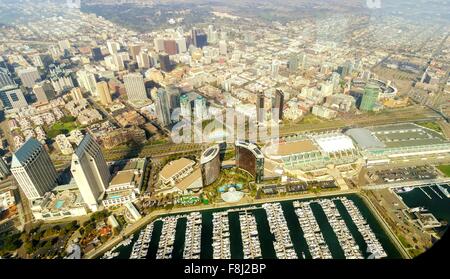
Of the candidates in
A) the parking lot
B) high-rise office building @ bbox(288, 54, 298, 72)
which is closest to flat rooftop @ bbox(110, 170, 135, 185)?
the parking lot

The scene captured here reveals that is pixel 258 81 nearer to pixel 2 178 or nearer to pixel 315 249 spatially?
pixel 315 249

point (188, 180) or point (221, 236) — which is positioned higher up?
point (188, 180)

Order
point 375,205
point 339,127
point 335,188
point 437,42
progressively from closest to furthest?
point 375,205 → point 335,188 → point 339,127 → point 437,42

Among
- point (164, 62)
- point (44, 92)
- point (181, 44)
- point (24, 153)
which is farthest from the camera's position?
point (181, 44)

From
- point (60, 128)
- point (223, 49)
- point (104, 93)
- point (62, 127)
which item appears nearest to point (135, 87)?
point (104, 93)

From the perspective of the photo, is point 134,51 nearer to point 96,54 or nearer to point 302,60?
point 96,54

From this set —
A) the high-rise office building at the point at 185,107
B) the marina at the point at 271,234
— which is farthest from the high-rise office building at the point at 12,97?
the marina at the point at 271,234

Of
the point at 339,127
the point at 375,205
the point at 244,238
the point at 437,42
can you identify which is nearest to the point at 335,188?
the point at 375,205
